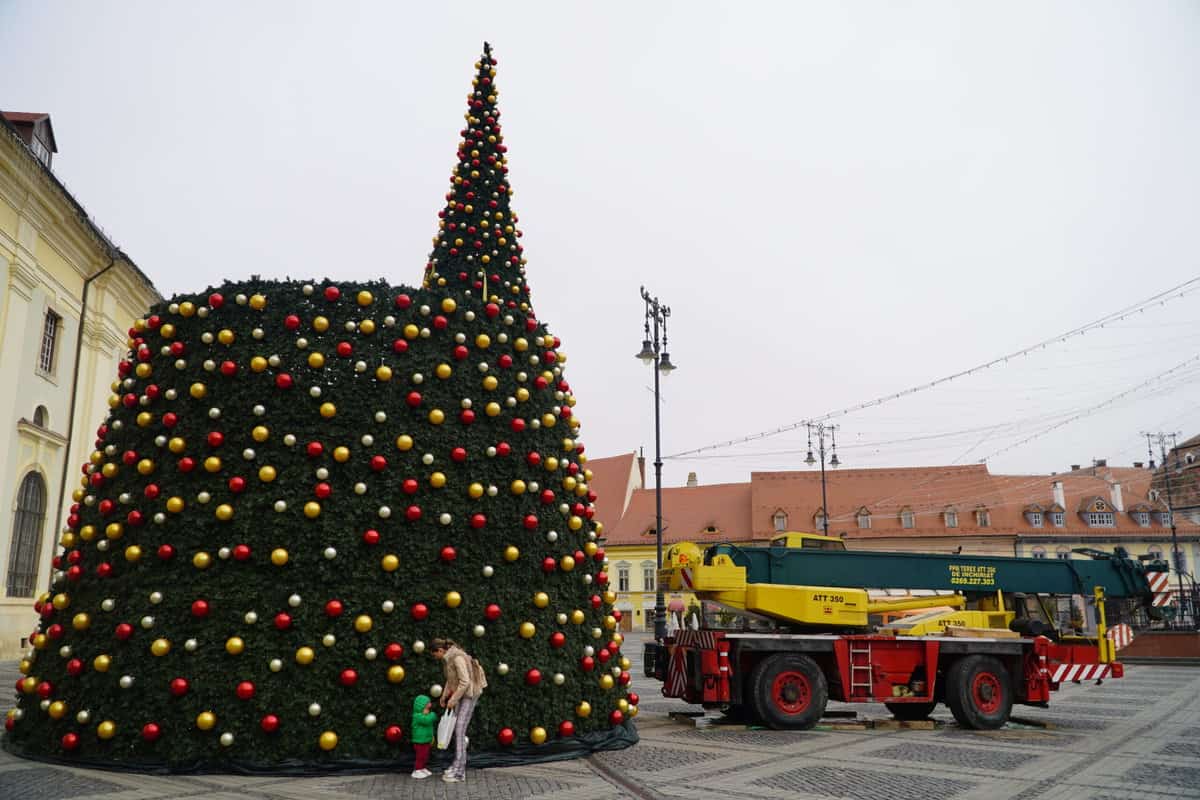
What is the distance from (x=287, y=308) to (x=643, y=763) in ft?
18.0

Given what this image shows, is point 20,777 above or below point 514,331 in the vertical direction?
below

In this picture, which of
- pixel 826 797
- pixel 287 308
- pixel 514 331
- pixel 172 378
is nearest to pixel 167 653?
pixel 172 378

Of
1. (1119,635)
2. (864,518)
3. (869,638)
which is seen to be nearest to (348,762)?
(869,638)

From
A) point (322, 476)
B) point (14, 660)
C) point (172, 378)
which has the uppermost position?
point (172, 378)

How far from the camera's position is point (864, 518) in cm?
5366

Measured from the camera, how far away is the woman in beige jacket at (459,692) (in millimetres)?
7387

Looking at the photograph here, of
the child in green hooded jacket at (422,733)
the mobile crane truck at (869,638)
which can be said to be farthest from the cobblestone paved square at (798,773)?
the mobile crane truck at (869,638)

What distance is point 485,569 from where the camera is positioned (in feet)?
27.0

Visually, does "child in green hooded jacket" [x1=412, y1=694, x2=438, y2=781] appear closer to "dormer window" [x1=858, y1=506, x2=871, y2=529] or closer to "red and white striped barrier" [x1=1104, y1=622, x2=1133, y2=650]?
"red and white striped barrier" [x1=1104, y1=622, x2=1133, y2=650]

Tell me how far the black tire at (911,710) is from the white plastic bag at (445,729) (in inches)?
325

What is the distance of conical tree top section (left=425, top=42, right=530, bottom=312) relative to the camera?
33.6 feet

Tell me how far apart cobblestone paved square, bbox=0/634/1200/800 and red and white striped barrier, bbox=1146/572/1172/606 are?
2.19 metres

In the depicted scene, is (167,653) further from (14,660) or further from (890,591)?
(14,660)

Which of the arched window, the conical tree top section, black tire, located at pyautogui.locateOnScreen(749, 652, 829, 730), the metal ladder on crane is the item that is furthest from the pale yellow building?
the metal ladder on crane
